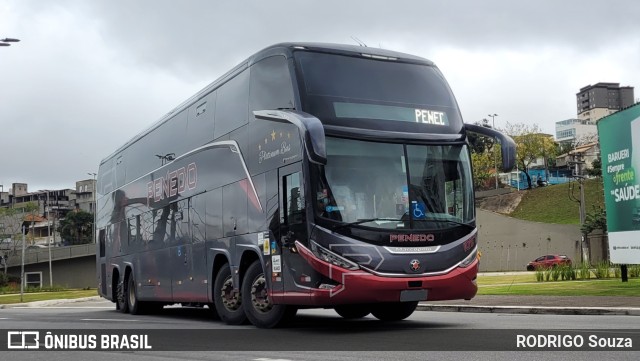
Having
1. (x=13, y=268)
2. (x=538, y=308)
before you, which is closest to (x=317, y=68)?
(x=538, y=308)

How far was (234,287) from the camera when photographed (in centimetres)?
1499

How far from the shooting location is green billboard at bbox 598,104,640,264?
24438mm

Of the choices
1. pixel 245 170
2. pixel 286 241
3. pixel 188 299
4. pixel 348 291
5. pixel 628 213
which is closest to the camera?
pixel 348 291

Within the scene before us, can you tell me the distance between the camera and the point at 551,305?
61.7 ft

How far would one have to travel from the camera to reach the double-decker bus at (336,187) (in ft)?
39.8

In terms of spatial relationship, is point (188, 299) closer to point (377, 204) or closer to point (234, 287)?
point (234, 287)

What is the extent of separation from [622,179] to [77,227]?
11912cm

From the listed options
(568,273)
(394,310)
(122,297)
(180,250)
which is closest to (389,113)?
(394,310)

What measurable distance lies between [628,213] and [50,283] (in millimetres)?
67065

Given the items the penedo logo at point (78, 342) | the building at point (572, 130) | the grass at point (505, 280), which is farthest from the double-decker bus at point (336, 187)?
the building at point (572, 130)

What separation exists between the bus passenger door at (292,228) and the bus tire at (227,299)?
2378 millimetres

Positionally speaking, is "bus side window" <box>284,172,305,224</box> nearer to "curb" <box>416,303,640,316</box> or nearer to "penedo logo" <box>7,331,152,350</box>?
"penedo logo" <box>7,331,152,350</box>

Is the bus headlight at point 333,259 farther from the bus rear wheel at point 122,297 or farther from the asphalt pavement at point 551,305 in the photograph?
the bus rear wheel at point 122,297

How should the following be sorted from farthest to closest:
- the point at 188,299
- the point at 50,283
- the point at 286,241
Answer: the point at 50,283, the point at 188,299, the point at 286,241
